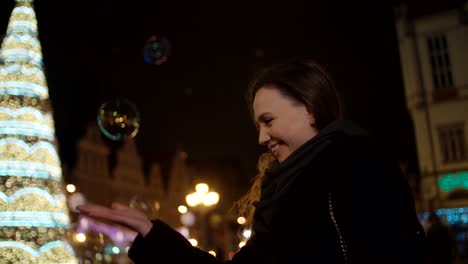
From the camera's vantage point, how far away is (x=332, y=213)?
146 centimetres

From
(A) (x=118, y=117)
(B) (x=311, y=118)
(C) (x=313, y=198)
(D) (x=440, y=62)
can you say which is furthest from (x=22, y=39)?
(D) (x=440, y=62)

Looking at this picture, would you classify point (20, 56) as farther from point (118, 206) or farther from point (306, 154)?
point (306, 154)

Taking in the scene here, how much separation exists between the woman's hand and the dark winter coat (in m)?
0.03

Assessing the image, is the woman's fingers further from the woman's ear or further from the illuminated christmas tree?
the illuminated christmas tree

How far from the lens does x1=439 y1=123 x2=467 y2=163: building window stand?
2375 centimetres

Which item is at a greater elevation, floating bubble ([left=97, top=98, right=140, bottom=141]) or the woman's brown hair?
the woman's brown hair

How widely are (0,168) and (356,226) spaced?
36.6 ft

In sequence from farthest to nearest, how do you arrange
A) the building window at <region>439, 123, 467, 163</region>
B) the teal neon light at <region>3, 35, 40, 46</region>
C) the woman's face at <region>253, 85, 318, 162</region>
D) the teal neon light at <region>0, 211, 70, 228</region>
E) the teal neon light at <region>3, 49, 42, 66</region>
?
the building window at <region>439, 123, 467, 163</region> < the teal neon light at <region>3, 35, 40, 46</region> < the teal neon light at <region>3, 49, 42, 66</region> < the teal neon light at <region>0, 211, 70, 228</region> < the woman's face at <region>253, 85, 318, 162</region>

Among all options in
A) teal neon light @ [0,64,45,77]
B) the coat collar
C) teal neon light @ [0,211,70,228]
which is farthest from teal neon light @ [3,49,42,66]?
the coat collar

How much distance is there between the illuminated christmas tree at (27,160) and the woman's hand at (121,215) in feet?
33.3

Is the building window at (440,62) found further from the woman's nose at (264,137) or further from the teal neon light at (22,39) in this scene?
the woman's nose at (264,137)

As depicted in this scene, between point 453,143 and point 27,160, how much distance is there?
1861cm

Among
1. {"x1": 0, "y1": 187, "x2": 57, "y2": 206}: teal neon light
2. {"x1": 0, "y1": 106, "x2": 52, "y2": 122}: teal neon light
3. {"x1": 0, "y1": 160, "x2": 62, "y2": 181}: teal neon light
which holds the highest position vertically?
{"x1": 0, "y1": 106, "x2": 52, "y2": 122}: teal neon light

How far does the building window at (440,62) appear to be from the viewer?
2472 centimetres
